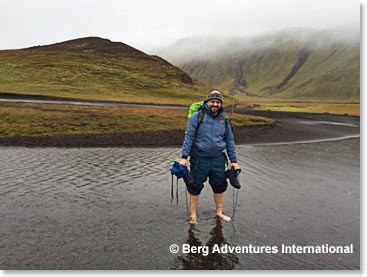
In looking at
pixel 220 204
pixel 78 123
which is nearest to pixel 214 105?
pixel 220 204

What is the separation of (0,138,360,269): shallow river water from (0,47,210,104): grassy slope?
187ft

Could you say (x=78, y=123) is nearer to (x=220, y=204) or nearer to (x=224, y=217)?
(x=220, y=204)

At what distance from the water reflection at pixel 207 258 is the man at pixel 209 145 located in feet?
3.46

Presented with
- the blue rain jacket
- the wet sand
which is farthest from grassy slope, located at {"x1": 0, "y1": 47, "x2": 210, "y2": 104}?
the blue rain jacket

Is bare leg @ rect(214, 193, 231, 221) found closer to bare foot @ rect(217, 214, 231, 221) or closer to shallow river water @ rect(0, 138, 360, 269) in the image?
bare foot @ rect(217, 214, 231, 221)

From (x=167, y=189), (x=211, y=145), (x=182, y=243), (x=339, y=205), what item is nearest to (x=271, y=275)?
(x=182, y=243)

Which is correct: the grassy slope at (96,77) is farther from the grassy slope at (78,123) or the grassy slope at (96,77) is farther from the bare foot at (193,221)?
the bare foot at (193,221)

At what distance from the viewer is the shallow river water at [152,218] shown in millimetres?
7027

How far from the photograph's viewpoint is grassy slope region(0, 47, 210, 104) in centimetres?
7800

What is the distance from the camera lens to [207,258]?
709 centimetres

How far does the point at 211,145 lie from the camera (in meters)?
8.58

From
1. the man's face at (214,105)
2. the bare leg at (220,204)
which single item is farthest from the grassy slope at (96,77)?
the man's face at (214,105)

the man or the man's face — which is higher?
the man's face

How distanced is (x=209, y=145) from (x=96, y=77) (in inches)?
3624
